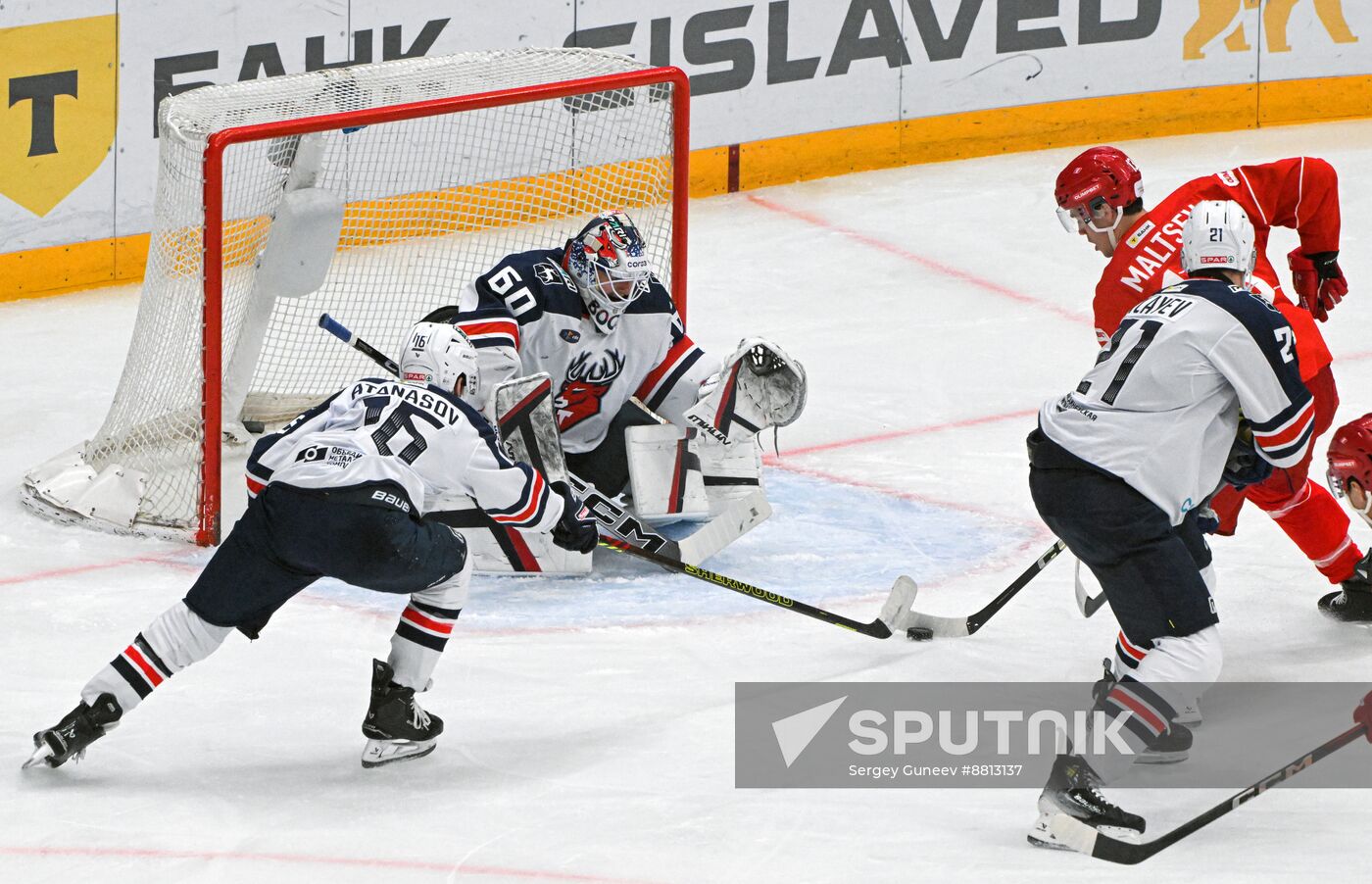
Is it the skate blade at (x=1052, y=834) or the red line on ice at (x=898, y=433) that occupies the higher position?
the skate blade at (x=1052, y=834)

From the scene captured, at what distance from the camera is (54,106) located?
22.1ft

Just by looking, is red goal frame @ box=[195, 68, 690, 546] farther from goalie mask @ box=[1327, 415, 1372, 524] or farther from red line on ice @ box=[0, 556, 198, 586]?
goalie mask @ box=[1327, 415, 1372, 524]

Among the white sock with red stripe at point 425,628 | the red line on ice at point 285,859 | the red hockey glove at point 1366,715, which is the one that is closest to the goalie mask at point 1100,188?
the red hockey glove at point 1366,715

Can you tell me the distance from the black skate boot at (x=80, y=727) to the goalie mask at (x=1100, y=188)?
2.21 meters

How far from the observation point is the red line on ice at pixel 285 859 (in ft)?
11.5

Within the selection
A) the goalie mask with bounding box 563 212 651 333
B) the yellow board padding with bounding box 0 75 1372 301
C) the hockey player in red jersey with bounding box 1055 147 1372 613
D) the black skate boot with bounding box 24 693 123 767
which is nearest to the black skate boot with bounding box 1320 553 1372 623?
the hockey player in red jersey with bounding box 1055 147 1372 613

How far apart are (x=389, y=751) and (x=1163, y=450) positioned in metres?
1.47

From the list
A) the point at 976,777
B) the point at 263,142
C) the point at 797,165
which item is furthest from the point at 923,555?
the point at 797,165

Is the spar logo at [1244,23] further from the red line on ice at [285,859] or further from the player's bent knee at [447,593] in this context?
the red line on ice at [285,859]

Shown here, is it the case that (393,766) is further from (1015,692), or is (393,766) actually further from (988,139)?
(988,139)

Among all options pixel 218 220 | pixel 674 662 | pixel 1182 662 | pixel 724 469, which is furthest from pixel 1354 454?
pixel 218 220

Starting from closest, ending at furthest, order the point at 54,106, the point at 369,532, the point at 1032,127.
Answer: the point at 369,532 → the point at 54,106 → the point at 1032,127

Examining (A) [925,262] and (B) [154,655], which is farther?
(A) [925,262]

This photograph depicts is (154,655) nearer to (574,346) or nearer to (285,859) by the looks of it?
(285,859)
